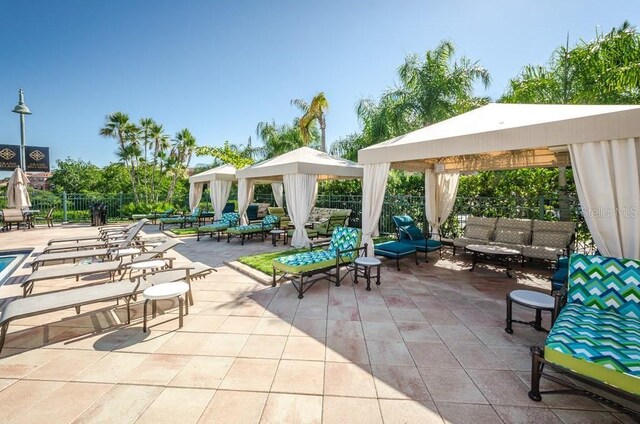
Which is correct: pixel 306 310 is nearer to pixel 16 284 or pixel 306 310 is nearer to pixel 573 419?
pixel 573 419

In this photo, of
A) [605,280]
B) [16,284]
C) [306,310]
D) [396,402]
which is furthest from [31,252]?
[605,280]

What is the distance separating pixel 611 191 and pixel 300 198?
21.6 feet

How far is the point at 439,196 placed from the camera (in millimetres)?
8734

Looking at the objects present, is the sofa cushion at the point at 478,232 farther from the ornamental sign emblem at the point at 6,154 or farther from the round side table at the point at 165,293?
the ornamental sign emblem at the point at 6,154

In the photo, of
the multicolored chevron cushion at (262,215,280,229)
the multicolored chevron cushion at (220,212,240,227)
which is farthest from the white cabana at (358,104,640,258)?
the multicolored chevron cushion at (220,212,240,227)

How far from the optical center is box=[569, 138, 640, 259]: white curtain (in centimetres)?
322

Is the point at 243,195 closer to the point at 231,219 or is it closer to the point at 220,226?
the point at 231,219

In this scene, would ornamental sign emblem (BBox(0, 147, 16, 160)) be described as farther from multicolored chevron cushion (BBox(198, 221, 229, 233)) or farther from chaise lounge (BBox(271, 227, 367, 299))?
chaise lounge (BBox(271, 227, 367, 299))

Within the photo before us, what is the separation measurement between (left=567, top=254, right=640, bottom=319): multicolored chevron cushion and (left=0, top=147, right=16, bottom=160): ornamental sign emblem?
2693 centimetres

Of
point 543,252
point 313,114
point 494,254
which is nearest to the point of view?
point 494,254

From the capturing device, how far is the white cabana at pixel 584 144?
3242 mm

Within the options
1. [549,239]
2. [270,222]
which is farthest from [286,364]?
[270,222]

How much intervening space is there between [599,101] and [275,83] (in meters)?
10.5

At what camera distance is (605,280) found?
3.08m
